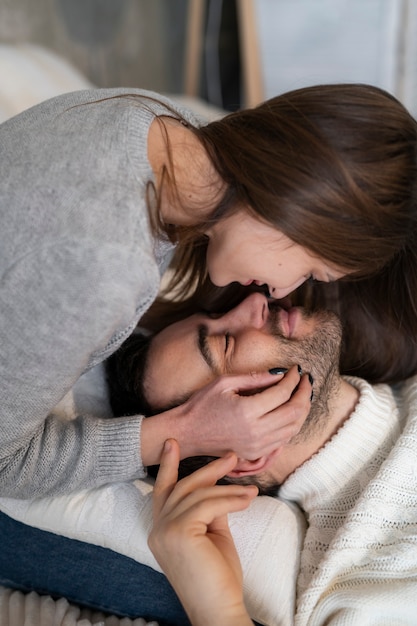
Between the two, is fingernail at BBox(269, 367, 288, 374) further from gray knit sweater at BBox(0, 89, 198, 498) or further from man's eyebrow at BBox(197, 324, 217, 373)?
gray knit sweater at BBox(0, 89, 198, 498)

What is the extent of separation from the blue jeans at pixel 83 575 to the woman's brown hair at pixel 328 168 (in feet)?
2.04

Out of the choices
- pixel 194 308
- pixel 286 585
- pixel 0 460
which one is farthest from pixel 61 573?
pixel 194 308

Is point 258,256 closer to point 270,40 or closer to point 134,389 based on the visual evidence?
point 134,389

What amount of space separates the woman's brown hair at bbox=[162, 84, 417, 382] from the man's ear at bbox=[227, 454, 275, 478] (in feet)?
1.16

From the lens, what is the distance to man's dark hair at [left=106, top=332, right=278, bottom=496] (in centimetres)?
122

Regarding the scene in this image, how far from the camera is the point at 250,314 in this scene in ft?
4.15

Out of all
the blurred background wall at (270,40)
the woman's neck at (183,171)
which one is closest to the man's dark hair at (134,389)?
the woman's neck at (183,171)

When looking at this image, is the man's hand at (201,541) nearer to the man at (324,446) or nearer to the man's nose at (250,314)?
the man at (324,446)

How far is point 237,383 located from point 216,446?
11cm

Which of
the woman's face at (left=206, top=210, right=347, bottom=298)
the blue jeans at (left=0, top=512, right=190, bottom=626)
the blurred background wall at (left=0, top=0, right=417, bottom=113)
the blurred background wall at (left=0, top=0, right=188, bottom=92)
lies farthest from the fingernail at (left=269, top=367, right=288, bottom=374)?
the blurred background wall at (left=0, top=0, right=417, bottom=113)

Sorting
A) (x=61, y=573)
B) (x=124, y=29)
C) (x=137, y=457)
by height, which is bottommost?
(x=61, y=573)

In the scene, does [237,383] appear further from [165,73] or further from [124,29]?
[165,73]

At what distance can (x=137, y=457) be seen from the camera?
112 centimetres

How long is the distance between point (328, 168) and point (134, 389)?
0.56 m
